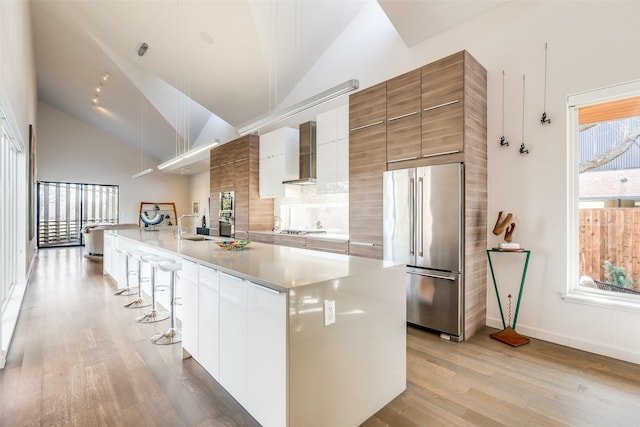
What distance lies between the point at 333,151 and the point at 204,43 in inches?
108

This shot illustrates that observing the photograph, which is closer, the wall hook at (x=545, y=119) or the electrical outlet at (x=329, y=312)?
the electrical outlet at (x=329, y=312)

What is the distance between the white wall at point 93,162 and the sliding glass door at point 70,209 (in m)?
0.27

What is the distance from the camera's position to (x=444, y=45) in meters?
3.70

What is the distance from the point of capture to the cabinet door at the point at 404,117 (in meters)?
3.30

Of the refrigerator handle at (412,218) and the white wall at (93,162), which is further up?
the white wall at (93,162)

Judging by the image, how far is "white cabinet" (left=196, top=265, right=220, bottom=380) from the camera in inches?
83.7

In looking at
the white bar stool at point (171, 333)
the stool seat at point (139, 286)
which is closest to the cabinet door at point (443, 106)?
the white bar stool at point (171, 333)

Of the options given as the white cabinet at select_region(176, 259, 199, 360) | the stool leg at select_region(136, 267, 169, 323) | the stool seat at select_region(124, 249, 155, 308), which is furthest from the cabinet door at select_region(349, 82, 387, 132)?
the stool seat at select_region(124, 249, 155, 308)

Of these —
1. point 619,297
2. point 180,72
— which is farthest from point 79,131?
point 619,297

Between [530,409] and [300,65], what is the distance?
545cm

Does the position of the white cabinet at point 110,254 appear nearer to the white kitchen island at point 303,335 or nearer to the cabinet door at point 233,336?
the white kitchen island at point 303,335

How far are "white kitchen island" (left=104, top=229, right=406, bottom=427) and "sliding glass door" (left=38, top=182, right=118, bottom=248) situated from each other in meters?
11.4

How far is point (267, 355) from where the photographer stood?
1.63 metres

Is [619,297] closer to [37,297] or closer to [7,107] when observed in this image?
[7,107]
